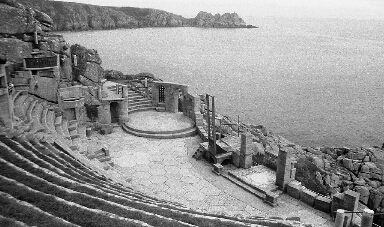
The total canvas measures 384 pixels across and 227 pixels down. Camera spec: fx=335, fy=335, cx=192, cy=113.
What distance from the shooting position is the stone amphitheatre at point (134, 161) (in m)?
11.6

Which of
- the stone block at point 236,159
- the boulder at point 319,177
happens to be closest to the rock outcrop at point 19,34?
the stone block at point 236,159

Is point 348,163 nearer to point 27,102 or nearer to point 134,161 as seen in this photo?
point 134,161

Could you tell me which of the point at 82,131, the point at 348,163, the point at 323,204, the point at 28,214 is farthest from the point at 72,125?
the point at 348,163

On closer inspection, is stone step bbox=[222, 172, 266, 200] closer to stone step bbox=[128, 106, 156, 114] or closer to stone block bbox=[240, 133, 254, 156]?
stone block bbox=[240, 133, 254, 156]

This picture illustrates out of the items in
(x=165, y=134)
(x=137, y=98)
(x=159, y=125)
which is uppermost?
(x=137, y=98)

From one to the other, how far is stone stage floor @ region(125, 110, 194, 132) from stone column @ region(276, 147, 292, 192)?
10.2 meters

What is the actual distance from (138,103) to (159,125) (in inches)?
204

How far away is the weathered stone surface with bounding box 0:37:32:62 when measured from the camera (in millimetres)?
26578

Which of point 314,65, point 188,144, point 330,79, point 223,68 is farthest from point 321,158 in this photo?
point 314,65

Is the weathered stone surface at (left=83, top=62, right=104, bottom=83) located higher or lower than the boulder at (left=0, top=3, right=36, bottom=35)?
lower

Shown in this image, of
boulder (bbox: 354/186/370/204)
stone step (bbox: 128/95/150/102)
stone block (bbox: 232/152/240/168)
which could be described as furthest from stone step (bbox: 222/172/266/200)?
stone step (bbox: 128/95/150/102)

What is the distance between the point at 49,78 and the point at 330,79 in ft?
193

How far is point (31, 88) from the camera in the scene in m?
26.3

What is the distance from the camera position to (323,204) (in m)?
17.6
